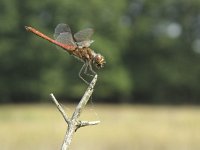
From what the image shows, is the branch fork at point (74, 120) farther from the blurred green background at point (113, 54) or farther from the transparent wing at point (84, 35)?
the blurred green background at point (113, 54)

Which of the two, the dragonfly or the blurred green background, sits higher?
the blurred green background

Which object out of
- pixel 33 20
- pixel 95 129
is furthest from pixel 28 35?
pixel 95 129

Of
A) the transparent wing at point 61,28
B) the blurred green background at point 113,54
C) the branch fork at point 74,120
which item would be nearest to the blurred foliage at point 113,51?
the blurred green background at point 113,54

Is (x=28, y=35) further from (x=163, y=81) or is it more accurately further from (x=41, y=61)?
(x=163, y=81)

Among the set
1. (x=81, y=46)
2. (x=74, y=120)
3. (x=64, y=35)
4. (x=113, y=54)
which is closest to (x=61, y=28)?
(x=64, y=35)

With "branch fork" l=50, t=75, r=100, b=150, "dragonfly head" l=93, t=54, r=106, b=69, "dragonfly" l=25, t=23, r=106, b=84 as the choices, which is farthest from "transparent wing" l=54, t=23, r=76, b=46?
"branch fork" l=50, t=75, r=100, b=150

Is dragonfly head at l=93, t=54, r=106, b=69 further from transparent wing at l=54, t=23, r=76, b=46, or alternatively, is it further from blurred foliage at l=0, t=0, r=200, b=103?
blurred foliage at l=0, t=0, r=200, b=103
